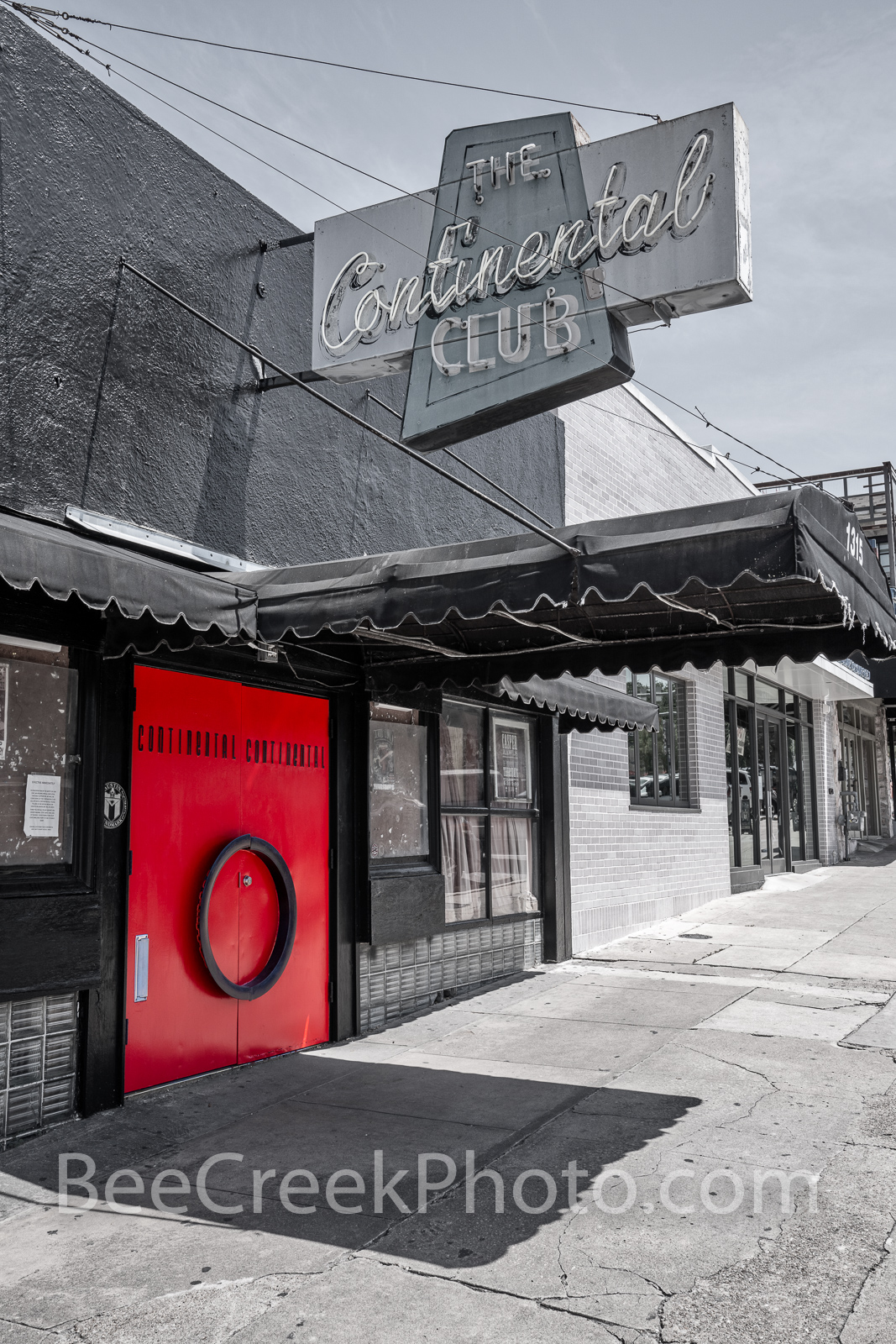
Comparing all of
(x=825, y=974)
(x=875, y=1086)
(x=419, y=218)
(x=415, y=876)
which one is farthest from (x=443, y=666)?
(x=825, y=974)

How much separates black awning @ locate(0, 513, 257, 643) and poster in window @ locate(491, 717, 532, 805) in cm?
455

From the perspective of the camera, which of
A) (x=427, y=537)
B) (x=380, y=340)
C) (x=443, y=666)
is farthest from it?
(x=427, y=537)

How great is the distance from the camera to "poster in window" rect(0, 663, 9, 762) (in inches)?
208

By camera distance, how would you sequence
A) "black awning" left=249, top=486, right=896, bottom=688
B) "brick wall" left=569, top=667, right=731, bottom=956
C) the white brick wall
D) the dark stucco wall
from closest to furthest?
1. "black awning" left=249, top=486, right=896, bottom=688
2. the dark stucco wall
3. "brick wall" left=569, top=667, right=731, bottom=956
4. the white brick wall

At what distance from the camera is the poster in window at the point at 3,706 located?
17.3 feet

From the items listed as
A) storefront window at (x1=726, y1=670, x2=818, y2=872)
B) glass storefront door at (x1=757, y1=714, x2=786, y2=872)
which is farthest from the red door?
glass storefront door at (x1=757, y1=714, x2=786, y2=872)

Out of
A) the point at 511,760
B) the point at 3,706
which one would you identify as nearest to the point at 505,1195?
the point at 3,706

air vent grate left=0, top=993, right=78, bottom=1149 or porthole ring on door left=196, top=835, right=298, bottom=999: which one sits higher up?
porthole ring on door left=196, top=835, right=298, bottom=999

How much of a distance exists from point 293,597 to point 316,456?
94.0 inches

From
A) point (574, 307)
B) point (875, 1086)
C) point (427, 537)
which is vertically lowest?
point (875, 1086)

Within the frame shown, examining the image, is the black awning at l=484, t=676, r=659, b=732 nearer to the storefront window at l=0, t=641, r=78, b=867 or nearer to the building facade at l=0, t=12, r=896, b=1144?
the building facade at l=0, t=12, r=896, b=1144

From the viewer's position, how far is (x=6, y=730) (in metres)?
5.30

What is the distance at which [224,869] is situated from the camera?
6.52 meters

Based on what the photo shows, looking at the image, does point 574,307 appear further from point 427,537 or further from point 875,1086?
point 875,1086
